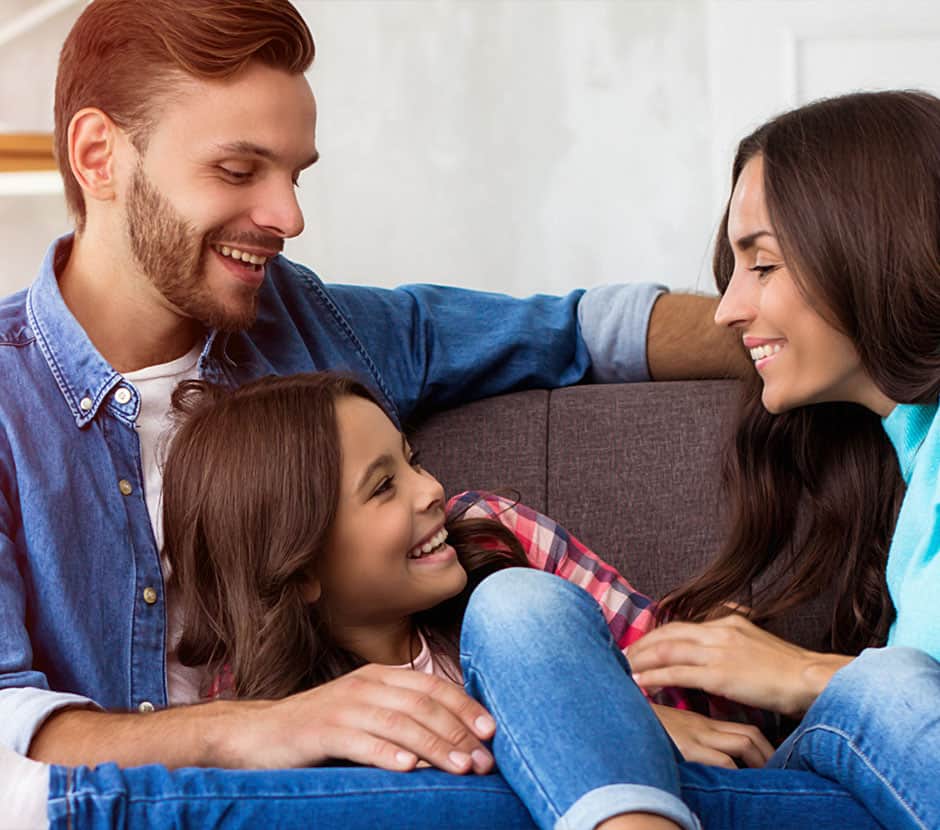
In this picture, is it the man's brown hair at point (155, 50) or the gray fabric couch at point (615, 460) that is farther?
the gray fabric couch at point (615, 460)

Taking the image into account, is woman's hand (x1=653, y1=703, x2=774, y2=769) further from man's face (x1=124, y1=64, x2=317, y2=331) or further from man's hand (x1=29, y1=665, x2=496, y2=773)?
man's face (x1=124, y1=64, x2=317, y2=331)

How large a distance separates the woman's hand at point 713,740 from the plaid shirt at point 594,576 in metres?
0.14

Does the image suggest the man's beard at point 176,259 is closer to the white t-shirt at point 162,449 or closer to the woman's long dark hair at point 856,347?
the white t-shirt at point 162,449

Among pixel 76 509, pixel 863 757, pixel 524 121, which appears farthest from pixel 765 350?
pixel 524 121

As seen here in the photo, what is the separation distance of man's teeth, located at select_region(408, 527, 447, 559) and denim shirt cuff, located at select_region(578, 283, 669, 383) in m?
0.58

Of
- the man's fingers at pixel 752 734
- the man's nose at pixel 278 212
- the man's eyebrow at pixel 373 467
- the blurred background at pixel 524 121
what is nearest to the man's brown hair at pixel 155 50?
the man's nose at pixel 278 212

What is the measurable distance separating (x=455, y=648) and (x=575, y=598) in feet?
1.37

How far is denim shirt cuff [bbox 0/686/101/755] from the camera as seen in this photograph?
1372mm

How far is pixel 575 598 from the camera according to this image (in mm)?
1324

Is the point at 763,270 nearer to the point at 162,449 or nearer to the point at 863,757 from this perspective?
the point at 863,757

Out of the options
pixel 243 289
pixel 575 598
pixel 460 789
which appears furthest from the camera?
pixel 243 289

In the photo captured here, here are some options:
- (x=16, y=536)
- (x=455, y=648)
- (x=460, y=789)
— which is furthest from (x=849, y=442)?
(x=16, y=536)

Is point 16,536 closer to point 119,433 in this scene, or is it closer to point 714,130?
point 119,433

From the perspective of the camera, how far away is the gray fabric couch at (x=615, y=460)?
77.7 inches
